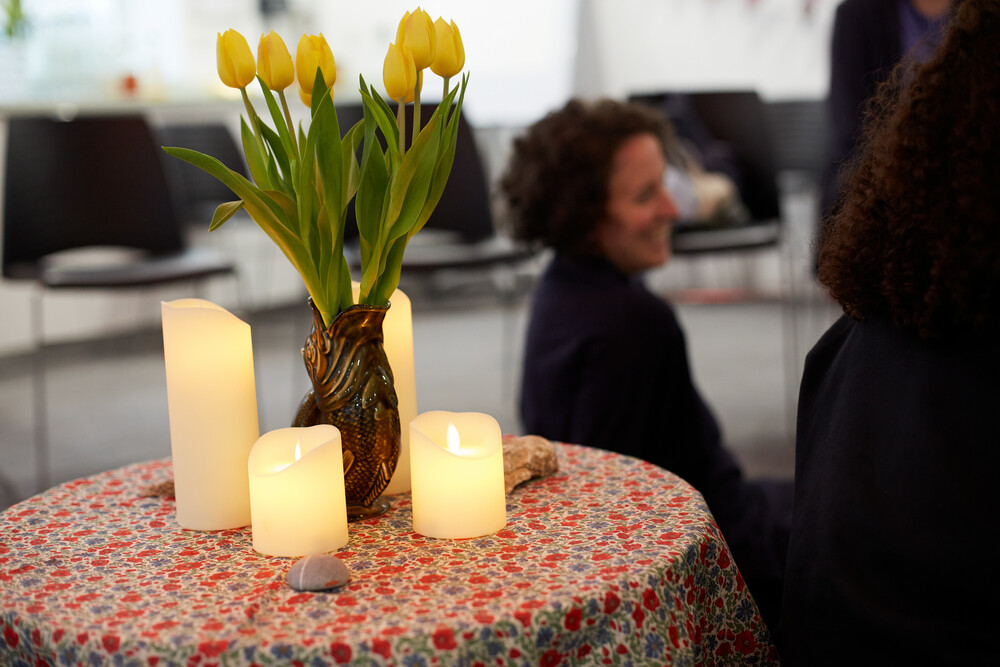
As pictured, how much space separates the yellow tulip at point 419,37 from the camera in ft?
3.09

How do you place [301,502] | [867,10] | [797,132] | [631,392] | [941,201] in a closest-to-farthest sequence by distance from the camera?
[941,201]
[301,502]
[631,392]
[867,10]
[797,132]

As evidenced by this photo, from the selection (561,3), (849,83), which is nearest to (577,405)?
(849,83)

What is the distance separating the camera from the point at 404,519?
1.03 metres

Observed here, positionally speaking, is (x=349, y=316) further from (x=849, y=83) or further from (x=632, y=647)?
(x=849, y=83)

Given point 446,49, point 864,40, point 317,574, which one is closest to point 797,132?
point 864,40

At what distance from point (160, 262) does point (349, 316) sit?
2.11m

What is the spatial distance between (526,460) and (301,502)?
283 millimetres

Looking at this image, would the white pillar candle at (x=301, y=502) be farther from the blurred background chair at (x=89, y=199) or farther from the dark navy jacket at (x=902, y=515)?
the blurred background chair at (x=89, y=199)

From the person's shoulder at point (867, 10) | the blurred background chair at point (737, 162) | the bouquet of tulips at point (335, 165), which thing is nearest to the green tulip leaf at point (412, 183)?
the bouquet of tulips at point (335, 165)

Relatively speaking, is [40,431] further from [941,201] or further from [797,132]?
[797,132]

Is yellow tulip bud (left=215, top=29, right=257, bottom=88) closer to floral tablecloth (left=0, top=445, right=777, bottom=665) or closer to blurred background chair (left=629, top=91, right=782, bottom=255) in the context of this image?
floral tablecloth (left=0, top=445, right=777, bottom=665)

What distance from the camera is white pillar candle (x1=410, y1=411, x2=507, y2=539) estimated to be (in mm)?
955

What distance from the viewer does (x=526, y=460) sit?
113 centimetres

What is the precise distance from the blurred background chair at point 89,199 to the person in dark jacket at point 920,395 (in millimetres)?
2235
